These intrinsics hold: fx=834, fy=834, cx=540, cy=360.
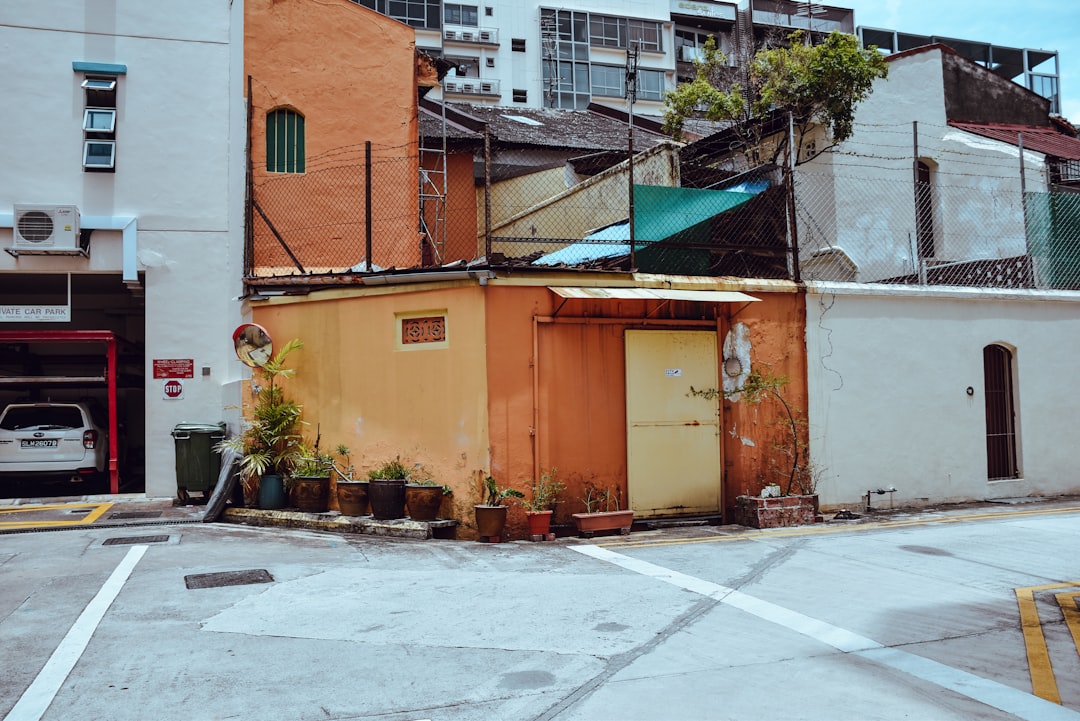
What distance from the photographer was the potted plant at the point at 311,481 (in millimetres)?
10406

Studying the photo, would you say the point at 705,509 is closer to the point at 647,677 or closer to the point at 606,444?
the point at 606,444

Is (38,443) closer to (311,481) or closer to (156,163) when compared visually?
(156,163)

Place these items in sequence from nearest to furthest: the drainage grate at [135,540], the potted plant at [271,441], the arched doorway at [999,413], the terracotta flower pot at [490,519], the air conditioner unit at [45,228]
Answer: the drainage grate at [135,540] → the terracotta flower pot at [490,519] → the potted plant at [271,441] → the air conditioner unit at [45,228] → the arched doorway at [999,413]

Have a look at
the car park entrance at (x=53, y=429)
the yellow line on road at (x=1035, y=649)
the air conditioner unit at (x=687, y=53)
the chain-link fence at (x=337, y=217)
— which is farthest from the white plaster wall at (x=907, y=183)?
the air conditioner unit at (x=687, y=53)

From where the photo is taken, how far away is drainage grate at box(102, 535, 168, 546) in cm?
923

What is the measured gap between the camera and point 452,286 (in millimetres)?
10000

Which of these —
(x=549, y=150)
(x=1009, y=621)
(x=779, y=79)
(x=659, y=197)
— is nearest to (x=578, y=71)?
(x=549, y=150)

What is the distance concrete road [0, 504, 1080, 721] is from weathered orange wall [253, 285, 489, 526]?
1.24 meters

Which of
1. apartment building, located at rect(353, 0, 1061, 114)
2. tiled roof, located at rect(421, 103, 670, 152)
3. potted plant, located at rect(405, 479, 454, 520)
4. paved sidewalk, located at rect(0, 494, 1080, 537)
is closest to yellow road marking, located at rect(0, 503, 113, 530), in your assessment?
paved sidewalk, located at rect(0, 494, 1080, 537)

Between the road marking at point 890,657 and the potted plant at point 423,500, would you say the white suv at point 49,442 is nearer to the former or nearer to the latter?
the potted plant at point 423,500

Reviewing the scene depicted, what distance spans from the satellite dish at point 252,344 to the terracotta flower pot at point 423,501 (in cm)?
297

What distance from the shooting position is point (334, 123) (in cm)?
1388

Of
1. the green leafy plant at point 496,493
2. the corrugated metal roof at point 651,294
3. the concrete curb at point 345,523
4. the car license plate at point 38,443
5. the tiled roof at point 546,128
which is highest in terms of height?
the tiled roof at point 546,128

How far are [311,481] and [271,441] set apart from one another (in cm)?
88
